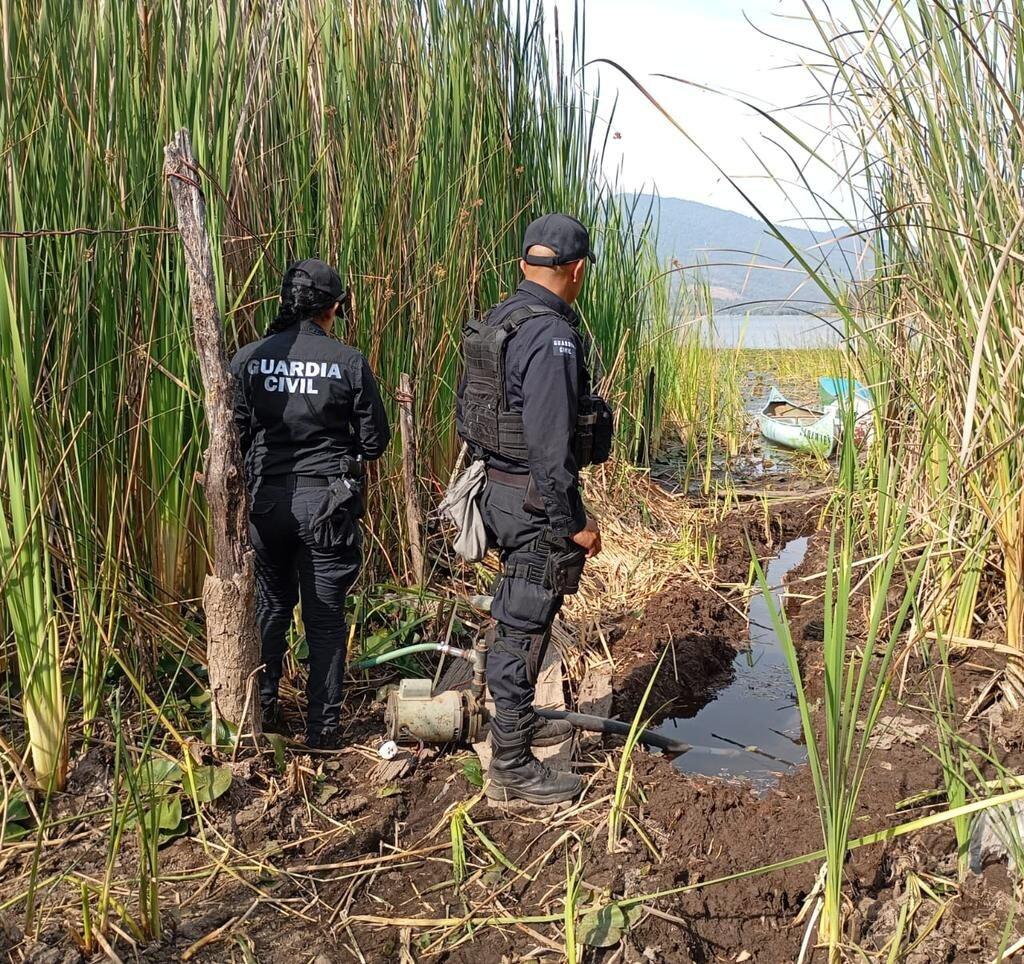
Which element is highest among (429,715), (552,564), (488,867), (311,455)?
(311,455)

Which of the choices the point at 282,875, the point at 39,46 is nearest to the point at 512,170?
the point at 39,46

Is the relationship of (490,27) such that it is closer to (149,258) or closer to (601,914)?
(149,258)

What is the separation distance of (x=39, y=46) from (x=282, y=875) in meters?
2.40

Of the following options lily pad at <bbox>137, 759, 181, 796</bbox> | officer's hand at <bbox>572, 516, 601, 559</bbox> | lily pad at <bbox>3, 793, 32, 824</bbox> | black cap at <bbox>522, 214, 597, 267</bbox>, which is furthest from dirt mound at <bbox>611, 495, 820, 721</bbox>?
lily pad at <bbox>3, 793, 32, 824</bbox>

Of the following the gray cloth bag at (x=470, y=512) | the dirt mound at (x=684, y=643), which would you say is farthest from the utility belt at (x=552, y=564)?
the dirt mound at (x=684, y=643)

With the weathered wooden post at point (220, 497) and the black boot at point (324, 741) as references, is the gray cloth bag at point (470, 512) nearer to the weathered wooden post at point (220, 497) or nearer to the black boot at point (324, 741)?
the weathered wooden post at point (220, 497)

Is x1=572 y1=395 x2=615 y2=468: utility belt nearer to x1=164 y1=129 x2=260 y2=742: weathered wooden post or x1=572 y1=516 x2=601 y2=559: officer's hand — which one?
x1=572 y1=516 x2=601 y2=559: officer's hand

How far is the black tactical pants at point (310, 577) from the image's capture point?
9.95 feet

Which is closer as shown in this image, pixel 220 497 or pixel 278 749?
pixel 220 497

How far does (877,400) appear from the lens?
338 centimetres

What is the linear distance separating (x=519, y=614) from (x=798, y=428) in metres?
6.47

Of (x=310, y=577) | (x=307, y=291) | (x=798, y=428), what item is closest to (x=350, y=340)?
(x=307, y=291)

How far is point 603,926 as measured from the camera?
7.13 ft

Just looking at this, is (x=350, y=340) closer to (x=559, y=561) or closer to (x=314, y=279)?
(x=314, y=279)
